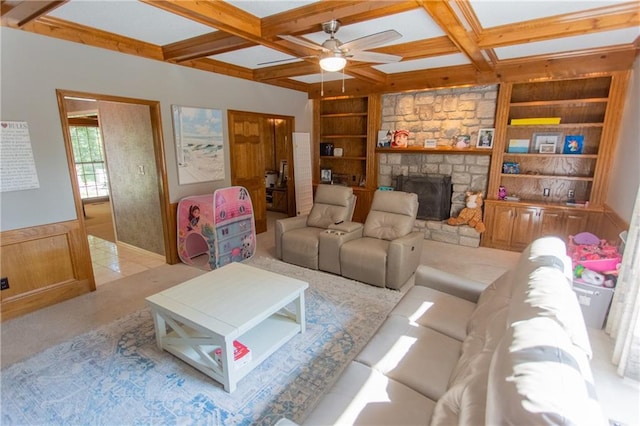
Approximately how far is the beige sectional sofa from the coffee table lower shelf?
2.80ft

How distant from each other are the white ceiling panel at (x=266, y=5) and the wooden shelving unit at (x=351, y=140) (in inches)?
128

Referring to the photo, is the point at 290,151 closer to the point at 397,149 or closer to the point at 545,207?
the point at 397,149

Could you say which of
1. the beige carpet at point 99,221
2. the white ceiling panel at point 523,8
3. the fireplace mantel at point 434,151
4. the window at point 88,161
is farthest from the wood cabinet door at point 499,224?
the window at point 88,161

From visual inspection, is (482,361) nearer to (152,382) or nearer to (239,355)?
(239,355)

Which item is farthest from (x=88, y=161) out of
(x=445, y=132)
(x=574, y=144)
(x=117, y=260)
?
(x=574, y=144)

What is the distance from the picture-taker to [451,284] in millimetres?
2402

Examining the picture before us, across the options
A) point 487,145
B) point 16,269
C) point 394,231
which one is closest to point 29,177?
point 16,269

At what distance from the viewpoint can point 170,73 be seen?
13.0ft

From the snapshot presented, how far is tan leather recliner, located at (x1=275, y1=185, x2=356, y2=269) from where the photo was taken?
12.8ft

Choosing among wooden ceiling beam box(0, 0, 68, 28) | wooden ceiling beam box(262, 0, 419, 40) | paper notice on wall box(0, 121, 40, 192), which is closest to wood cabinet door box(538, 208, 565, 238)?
wooden ceiling beam box(262, 0, 419, 40)

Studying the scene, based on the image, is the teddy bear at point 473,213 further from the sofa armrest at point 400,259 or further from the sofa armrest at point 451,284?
the sofa armrest at point 451,284

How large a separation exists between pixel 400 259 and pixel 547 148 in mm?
2962

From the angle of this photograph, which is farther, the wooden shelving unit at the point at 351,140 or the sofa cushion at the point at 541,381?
the wooden shelving unit at the point at 351,140

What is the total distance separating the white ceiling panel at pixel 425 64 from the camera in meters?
4.18
